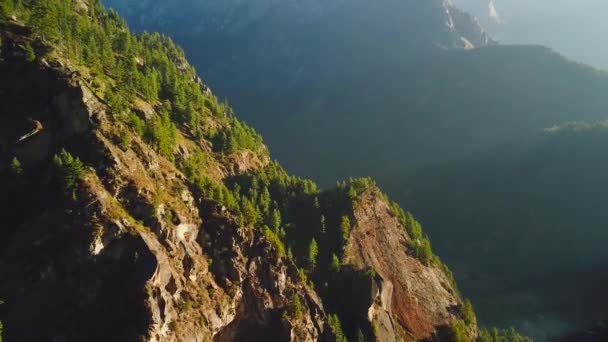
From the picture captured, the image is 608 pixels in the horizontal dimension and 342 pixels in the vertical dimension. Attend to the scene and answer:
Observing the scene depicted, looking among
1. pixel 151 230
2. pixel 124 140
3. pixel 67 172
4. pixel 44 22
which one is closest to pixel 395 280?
pixel 151 230

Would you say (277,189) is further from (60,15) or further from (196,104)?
(60,15)

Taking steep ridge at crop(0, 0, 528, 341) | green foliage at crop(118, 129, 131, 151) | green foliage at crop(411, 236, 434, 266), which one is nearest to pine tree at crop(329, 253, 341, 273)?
steep ridge at crop(0, 0, 528, 341)

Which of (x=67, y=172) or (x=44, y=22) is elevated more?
(x=44, y=22)

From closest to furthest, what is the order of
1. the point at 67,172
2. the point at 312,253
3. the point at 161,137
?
1. the point at 67,172
2. the point at 161,137
3. the point at 312,253

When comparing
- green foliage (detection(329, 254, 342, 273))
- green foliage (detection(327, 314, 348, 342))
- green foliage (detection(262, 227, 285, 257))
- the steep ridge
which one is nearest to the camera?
the steep ridge

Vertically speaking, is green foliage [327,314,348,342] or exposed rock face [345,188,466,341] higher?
exposed rock face [345,188,466,341]

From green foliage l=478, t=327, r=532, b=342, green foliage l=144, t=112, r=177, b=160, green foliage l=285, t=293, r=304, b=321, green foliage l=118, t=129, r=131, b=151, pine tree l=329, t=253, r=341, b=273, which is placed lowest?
green foliage l=285, t=293, r=304, b=321

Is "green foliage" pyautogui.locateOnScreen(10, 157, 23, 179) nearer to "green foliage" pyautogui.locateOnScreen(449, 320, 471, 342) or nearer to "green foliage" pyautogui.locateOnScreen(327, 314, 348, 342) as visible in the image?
"green foliage" pyautogui.locateOnScreen(327, 314, 348, 342)

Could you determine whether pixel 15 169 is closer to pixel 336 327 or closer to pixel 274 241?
pixel 274 241
